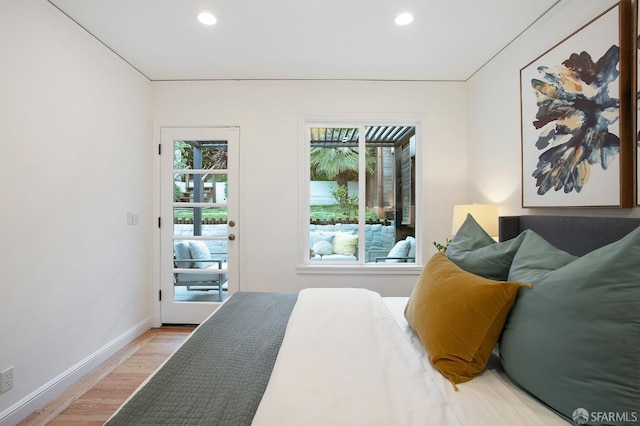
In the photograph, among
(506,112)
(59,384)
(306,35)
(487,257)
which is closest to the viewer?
(487,257)

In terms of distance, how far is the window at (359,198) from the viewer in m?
3.09

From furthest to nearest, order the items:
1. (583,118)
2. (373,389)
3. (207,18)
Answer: (207,18) < (583,118) < (373,389)

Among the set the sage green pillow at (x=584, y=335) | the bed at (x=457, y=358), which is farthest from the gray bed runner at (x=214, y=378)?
the sage green pillow at (x=584, y=335)

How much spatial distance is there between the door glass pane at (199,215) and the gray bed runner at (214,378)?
1645 millimetres

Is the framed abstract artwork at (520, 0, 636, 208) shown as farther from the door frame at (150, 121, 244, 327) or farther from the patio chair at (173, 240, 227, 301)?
the patio chair at (173, 240, 227, 301)

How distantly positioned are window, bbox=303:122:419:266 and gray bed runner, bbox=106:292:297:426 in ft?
5.62

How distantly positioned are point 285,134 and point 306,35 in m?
0.96

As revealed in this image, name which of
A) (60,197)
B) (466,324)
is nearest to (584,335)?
(466,324)

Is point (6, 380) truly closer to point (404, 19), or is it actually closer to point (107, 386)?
point (107, 386)

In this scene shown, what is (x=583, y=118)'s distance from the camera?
5.20 feet

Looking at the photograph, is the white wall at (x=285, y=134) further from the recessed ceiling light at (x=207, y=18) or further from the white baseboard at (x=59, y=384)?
the white baseboard at (x=59, y=384)

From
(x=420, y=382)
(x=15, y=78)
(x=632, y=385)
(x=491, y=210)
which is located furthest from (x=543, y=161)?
(x=15, y=78)

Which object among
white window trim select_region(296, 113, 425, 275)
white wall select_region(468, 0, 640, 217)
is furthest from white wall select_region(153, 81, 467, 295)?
white wall select_region(468, 0, 640, 217)

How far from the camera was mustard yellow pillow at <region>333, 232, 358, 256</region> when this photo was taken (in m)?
3.11
